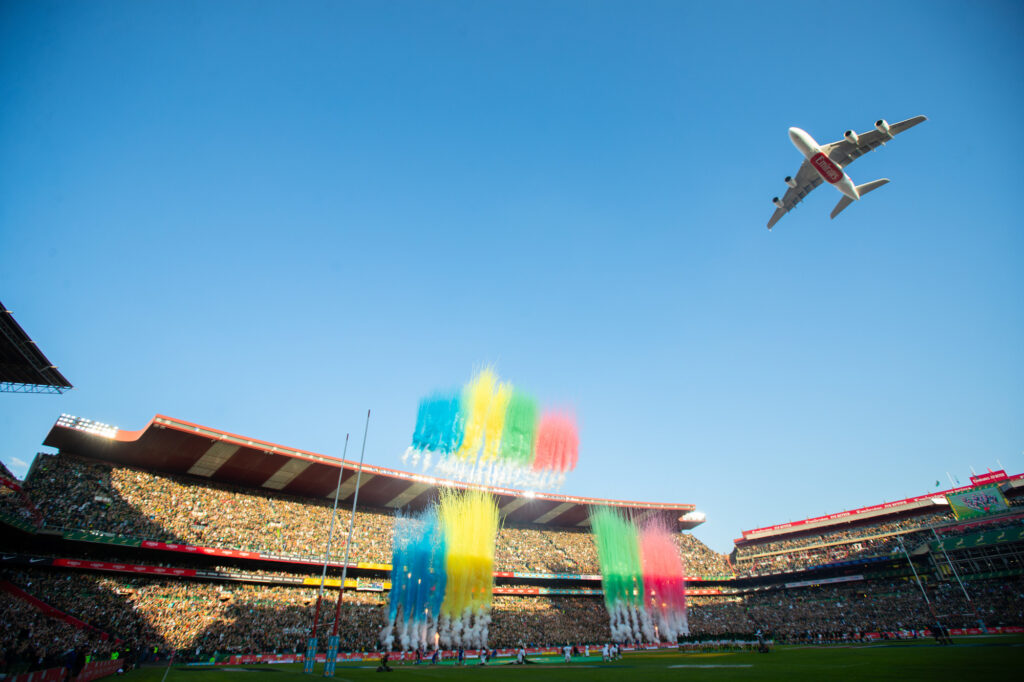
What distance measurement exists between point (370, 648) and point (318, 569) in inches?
371

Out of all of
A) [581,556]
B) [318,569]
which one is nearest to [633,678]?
[318,569]

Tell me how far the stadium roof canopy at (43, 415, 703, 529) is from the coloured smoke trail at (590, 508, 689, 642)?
10.1 meters

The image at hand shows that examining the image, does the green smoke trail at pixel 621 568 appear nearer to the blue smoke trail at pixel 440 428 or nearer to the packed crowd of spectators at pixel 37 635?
the blue smoke trail at pixel 440 428

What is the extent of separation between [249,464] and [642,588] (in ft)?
147

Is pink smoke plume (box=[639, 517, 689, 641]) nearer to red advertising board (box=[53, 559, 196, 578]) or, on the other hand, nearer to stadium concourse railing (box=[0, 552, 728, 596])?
stadium concourse railing (box=[0, 552, 728, 596])

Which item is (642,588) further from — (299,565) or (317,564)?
(299,565)

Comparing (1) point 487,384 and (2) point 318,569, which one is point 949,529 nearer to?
(1) point 487,384

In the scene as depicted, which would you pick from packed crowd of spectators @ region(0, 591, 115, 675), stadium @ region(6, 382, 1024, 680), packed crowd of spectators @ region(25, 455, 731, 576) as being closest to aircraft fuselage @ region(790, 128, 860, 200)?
stadium @ region(6, 382, 1024, 680)

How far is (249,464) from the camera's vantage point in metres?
48.1

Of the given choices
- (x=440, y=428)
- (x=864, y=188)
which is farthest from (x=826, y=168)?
(x=440, y=428)

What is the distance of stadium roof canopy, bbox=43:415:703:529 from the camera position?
41.5 m

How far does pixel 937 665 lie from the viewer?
18.9 metres

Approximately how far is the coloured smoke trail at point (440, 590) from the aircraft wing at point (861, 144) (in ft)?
143

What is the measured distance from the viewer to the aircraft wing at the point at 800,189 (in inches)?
1283
